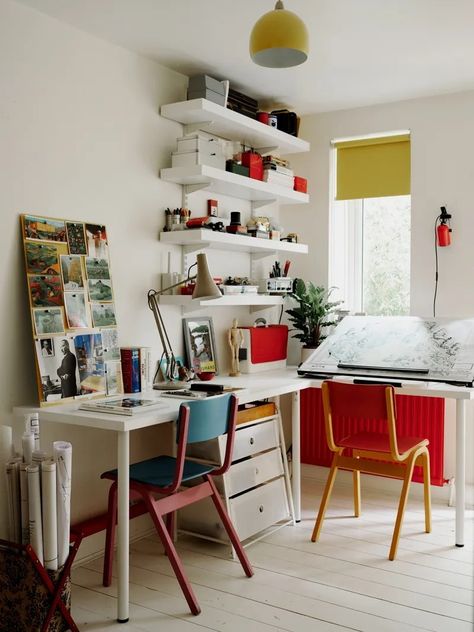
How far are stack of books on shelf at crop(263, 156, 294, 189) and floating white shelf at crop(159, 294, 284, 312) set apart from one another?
0.69m

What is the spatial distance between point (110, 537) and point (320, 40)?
2460 mm

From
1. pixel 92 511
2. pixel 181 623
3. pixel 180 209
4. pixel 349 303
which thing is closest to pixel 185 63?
pixel 180 209

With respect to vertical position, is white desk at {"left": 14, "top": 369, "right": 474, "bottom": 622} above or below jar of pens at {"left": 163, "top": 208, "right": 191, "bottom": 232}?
below

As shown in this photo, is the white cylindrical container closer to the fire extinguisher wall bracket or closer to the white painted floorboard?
the white painted floorboard

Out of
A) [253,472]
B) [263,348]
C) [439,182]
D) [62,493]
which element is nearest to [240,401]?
[253,472]

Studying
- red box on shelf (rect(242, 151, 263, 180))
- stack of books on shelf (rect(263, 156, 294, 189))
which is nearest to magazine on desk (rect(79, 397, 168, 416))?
red box on shelf (rect(242, 151, 263, 180))

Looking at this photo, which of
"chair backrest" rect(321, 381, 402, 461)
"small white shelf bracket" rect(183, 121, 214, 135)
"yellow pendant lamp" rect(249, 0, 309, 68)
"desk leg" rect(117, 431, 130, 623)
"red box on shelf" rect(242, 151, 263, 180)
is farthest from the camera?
"red box on shelf" rect(242, 151, 263, 180)

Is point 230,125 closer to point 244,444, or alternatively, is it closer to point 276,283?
point 276,283

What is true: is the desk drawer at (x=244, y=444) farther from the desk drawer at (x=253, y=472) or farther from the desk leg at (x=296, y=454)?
the desk leg at (x=296, y=454)

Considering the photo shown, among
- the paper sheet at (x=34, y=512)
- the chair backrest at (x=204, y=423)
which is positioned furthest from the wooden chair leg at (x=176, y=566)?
the paper sheet at (x=34, y=512)

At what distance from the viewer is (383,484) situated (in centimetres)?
421

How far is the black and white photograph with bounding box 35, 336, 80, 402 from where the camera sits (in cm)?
273

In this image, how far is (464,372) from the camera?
130 inches

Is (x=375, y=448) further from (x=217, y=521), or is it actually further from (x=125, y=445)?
(x=125, y=445)
